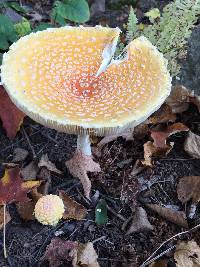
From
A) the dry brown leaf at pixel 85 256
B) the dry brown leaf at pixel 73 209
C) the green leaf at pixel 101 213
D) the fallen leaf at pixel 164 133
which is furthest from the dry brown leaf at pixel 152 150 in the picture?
the dry brown leaf at pixel 85 256

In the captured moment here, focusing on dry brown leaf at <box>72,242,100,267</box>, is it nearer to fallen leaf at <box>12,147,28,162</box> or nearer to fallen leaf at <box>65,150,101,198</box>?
fallen leaf at <box>65,150,101,198</box>

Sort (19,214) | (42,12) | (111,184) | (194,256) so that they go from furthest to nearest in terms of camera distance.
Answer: (42,12), (111,184), (19,214), (194,256)

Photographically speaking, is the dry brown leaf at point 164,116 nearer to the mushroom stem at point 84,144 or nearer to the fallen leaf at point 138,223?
the mushroom stem at point 84,144

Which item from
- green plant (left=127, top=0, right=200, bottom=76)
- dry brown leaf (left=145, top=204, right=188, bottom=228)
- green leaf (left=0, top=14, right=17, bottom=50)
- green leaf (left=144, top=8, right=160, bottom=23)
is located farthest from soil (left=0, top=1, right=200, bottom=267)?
green leaf (left=144, top=8, right=160, bottom=23)

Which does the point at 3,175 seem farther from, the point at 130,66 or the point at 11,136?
the point at 130,66

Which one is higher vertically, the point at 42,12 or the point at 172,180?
the point at 42,12

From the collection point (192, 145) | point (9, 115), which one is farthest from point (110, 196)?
point (9, 115)

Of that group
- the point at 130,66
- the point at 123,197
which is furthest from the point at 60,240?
the point at 130,66
